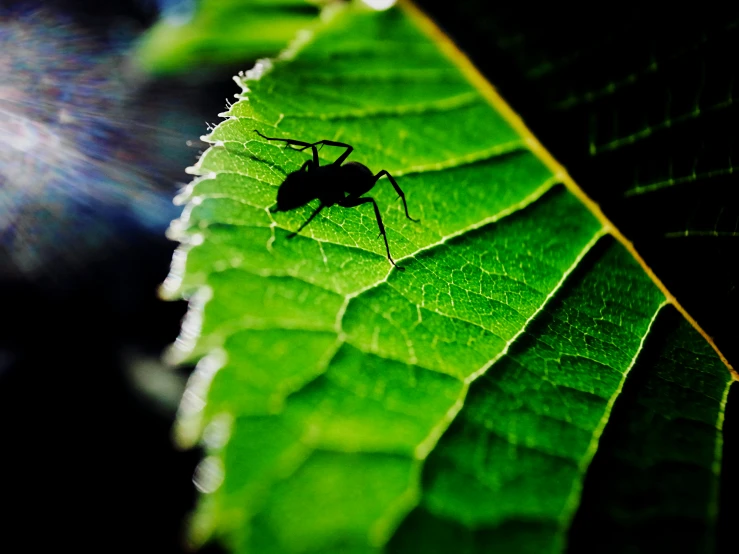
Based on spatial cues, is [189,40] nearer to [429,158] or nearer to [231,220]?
[429,158]

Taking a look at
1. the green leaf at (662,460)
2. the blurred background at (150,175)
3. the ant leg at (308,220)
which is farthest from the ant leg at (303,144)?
the green leaf at (662,460)

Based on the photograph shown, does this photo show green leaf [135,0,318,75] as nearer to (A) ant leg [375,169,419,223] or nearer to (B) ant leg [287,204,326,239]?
(A) ant leg [375,169,419,223]

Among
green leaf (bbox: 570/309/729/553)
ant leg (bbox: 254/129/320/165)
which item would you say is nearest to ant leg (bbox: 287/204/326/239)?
ant leg (bbox: 254/129/320/165)

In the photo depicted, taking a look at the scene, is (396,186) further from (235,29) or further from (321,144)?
(235,29)

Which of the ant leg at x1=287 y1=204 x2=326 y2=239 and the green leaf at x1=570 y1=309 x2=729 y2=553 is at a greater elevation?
the ant leg at x1=287 y1=204 x2=326 y2=239

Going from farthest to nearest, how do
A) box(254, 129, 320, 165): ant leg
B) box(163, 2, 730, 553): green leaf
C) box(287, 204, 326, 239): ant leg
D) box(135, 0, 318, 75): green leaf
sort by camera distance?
box(135, 0, 318, 75): green leaf
box(254, 129, 320, 165): ant leg
box(287, 204, 326, 239): ant leg
box(163, 2, 730, 553): green leaf

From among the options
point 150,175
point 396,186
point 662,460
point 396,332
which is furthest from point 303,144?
point 150,175

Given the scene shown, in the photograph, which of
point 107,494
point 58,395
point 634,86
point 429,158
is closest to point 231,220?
point 429,158
